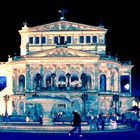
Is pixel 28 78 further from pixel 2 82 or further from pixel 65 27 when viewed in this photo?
pixel 65 27

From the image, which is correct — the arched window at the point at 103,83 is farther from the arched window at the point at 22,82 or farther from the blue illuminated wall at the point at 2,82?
the blue illuminated wall at the point at 2,82

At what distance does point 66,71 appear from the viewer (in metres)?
90.4

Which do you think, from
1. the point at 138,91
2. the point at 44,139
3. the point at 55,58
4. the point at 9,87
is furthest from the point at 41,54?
the point at 44,139

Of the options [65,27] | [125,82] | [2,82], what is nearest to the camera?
[65,27]

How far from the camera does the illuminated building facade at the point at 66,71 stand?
8938 cm

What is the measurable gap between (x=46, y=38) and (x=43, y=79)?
901cm

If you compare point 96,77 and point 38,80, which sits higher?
point 96,77

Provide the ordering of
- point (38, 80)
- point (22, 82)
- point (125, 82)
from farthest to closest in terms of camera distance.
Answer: point (125, 82) < point (22, 82) < point (38, 80)

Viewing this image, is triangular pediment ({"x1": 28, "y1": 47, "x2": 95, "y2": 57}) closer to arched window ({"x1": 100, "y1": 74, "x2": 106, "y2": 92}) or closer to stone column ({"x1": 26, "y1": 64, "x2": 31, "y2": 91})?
stone column ({"x1": 26, "y1": 64, "x2": 31, "y2": 91})

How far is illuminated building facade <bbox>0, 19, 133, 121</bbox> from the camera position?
8938cm

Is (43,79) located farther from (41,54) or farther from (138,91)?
(138,91)

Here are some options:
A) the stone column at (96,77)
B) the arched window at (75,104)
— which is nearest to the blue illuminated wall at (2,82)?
the arched window at (75,104)

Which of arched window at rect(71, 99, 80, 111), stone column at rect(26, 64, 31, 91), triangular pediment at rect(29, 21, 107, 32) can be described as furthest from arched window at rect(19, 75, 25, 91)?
arched window at rect(71, 99, 80, 111)

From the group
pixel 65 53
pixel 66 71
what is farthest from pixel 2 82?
pixel 65 53
